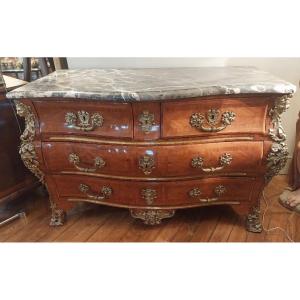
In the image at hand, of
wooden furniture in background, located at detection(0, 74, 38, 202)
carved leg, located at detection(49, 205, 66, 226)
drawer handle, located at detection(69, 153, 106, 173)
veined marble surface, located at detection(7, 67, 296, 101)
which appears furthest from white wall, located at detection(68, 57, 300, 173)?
carved leg, located at detection(49, 205, 66, 226)

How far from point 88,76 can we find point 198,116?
634mm

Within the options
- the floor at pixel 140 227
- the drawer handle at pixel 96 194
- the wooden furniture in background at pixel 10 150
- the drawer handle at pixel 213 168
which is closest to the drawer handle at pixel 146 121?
the drawer handle at pixel 213 168

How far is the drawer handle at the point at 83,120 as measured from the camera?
3.99ft

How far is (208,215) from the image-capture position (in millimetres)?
1648

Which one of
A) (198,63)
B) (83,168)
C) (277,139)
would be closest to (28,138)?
(83,168)

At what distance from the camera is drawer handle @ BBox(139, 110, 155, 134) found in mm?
1173

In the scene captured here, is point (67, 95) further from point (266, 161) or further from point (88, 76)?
point (266, 161)

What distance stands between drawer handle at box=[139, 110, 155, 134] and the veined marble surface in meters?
0.10

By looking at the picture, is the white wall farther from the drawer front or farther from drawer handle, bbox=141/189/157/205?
drawer handle, bbox=141/189/157/205

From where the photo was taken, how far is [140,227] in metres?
1.56

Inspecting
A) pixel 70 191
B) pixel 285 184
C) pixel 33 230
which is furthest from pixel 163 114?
pixel 285 184

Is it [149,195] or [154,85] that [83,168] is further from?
Answer: [154,85]

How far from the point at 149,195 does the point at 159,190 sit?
6 cm

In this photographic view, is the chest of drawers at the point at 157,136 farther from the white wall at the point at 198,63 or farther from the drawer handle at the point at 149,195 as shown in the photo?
the white wall at the point at 198,63
